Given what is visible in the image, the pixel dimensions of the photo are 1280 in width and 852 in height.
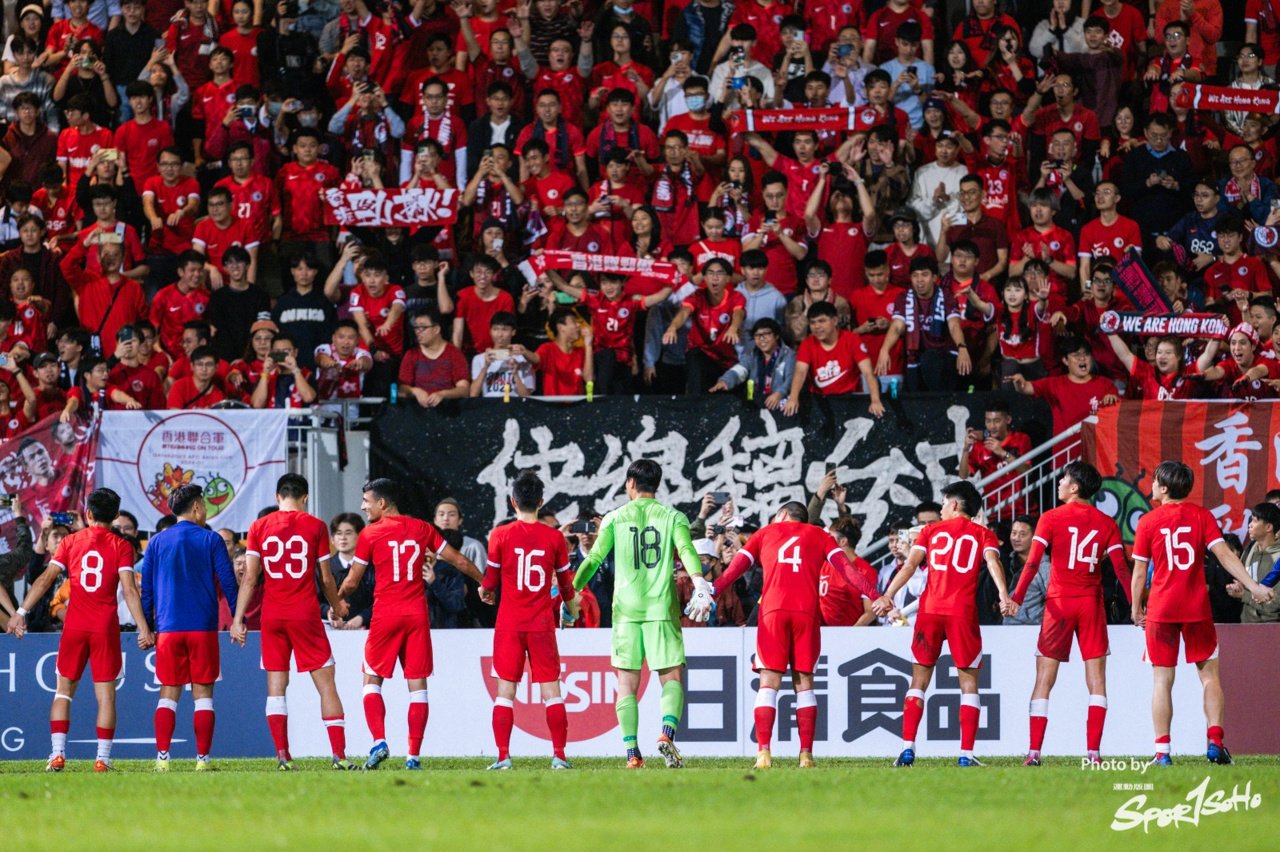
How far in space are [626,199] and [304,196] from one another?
3.74 meters

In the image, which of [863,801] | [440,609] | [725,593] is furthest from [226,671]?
[863,801]

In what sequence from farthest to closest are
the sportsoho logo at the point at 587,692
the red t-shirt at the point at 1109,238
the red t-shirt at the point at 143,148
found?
the red t-shirt at the point at 143,148, the red t-shirt at the point at 1109,238, the sportsoho logo at the point at 587,692

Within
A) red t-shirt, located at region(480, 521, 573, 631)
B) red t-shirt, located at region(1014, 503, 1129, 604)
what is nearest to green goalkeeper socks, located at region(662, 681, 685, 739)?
red t-shirt, located at region(480, 521, 573, 631)

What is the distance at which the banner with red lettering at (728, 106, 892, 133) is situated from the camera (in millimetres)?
20141

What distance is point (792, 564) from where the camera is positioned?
1319 cm

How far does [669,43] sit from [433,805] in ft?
46.3

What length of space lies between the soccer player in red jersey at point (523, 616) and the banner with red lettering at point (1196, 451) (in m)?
6.19

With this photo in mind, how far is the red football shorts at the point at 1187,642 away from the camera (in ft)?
42.4

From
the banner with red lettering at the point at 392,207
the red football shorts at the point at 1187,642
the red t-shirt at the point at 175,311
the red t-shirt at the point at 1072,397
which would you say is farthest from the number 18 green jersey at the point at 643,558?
the red t-shirt at the point at 175,311

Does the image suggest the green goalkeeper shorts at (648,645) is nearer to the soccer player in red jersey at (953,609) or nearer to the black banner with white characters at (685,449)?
the soccer player in red jersey at (953,609)

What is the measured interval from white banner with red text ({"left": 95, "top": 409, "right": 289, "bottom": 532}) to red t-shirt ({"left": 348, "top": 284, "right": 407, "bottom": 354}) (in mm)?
1683

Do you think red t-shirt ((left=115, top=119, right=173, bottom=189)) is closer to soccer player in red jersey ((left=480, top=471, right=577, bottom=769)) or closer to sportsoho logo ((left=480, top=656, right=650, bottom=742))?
sportsoho logo ((left=480, top=656, right=650, bottom=742))

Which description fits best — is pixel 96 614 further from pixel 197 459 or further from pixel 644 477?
pixel 644 477

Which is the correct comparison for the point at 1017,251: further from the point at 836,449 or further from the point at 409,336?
the point at 409,336
